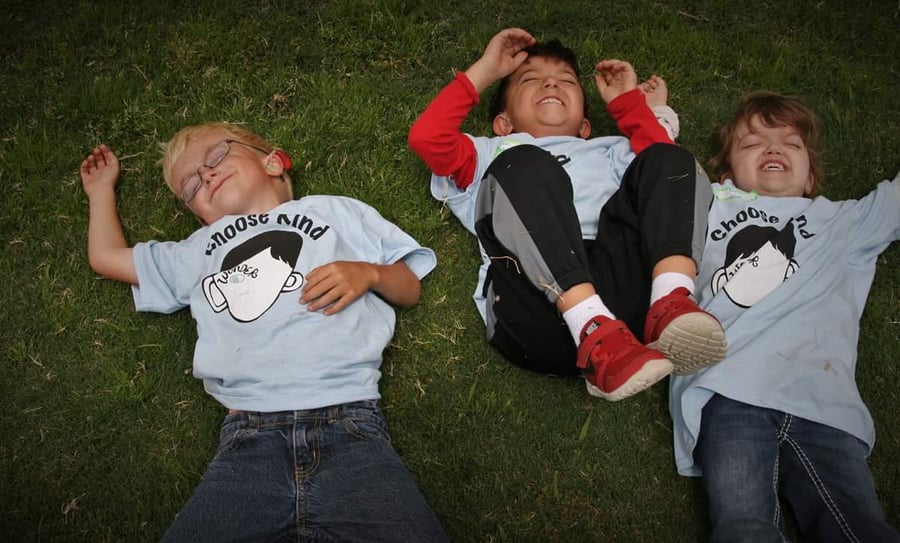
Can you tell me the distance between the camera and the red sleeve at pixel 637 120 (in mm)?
3180

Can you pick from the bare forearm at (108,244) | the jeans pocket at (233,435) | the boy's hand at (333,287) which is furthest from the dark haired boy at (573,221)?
the bare forearm at (108,244)

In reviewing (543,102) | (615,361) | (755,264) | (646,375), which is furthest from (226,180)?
(755,264)

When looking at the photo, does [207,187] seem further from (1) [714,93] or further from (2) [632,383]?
(1) [714,93]

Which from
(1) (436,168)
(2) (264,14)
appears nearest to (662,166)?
(1) (436,168)

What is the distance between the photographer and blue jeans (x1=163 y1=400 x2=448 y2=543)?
2.33 m

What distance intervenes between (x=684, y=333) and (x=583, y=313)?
364mm

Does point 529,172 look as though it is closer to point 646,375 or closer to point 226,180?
point 646,375

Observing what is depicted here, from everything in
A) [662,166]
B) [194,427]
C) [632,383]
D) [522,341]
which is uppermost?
[662,166]

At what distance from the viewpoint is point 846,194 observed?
3.43 meters

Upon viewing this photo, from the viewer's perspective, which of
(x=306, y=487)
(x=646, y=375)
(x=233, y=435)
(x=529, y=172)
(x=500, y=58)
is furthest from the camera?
(x=500, y=58)

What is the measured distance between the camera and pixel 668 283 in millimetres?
2521

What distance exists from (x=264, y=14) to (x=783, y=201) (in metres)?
2.74

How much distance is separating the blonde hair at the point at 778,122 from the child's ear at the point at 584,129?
61cm

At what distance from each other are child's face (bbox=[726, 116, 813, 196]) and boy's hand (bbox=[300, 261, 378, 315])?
178 cm
